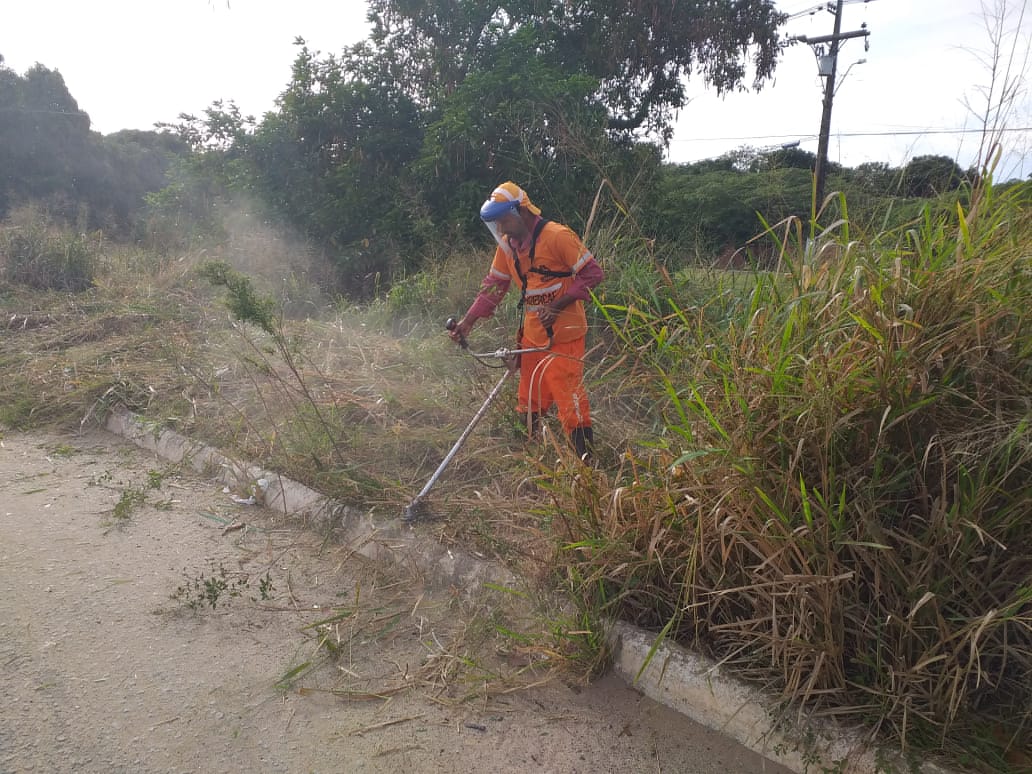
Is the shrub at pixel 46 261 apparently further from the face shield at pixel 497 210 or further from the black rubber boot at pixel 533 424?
the face shield at pixel 497 210

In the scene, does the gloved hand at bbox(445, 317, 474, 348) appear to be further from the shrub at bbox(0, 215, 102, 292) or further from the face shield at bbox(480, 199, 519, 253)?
the shrub at bbox(0, 215, 102, 292)

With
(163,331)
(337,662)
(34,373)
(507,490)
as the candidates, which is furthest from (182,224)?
(337,662)

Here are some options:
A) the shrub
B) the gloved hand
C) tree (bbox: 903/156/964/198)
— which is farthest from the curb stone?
the shrub

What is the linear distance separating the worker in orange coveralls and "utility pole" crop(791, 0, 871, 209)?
127 cm

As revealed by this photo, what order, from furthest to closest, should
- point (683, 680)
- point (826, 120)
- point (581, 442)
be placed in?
1. point (826, 120)
2. point (581, 442)
3. point (683, 680)

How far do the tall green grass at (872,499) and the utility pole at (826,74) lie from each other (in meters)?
1.36

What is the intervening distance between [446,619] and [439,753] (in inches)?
31.9

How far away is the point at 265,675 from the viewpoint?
2836mm

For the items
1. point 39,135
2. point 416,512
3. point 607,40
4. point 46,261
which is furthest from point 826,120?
point 39,135

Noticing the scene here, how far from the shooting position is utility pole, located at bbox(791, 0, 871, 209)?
4890 mm

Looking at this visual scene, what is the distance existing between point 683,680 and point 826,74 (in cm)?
615

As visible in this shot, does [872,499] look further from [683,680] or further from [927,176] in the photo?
[927,176]

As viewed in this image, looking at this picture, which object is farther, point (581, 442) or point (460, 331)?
point (460, 331)

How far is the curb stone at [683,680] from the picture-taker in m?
2.21
